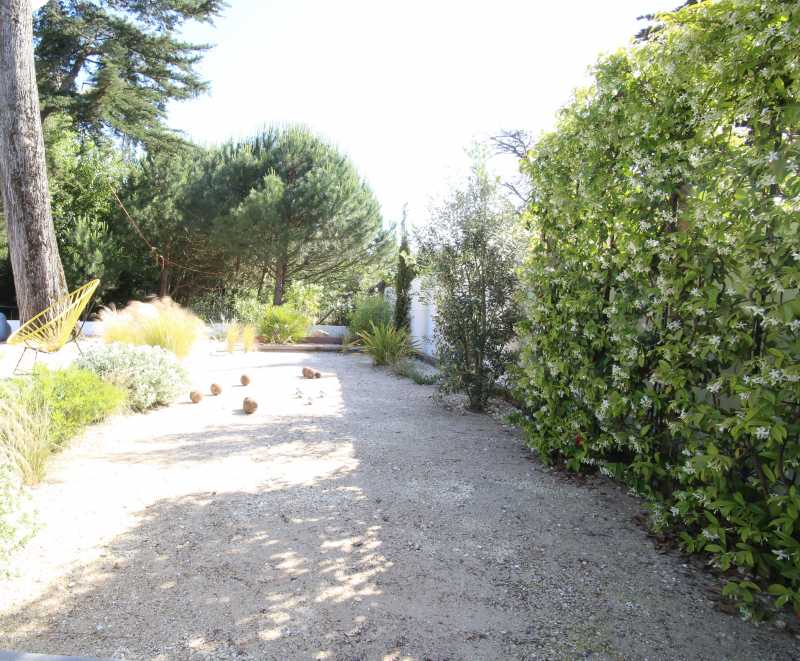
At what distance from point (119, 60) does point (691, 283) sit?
1212 centimetres

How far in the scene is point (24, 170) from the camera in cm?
627

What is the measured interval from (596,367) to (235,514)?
1.99 m

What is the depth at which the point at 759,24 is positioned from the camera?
1782 mm

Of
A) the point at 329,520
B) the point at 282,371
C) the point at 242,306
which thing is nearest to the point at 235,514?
the point at 329,520

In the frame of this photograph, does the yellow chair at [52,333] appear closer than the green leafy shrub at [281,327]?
Yes

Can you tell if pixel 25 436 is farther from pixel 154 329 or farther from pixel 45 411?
pixel 154 329

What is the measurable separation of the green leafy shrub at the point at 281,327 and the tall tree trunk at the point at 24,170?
174 inches

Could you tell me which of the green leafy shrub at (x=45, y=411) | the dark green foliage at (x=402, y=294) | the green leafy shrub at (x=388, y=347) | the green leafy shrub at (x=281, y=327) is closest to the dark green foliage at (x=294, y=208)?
the green leafy shrub at (x=281, y=327)

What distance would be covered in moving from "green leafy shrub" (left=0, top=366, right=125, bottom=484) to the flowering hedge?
288cm

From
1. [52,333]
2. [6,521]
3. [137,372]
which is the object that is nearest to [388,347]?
[137,372]

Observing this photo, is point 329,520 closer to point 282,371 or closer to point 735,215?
point 735,215

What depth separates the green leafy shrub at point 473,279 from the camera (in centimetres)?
453

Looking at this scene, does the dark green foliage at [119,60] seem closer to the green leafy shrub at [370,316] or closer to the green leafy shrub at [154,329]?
the green leafy shrub at [370,316]

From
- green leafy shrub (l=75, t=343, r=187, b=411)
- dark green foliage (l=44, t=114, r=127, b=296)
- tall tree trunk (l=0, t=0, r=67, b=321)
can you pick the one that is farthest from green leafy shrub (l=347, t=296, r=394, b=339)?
dark green foliage (l=44, t=114, r=127, b=296)
